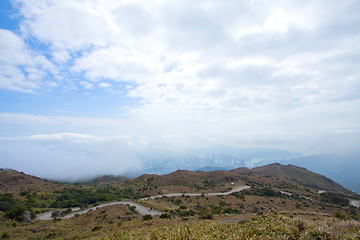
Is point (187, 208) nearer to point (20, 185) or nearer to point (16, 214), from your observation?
point (16, 214)

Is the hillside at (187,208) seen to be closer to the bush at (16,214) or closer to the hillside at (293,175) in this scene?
the bush at (16,214)

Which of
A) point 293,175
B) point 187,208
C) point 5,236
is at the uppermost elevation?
point 5,236

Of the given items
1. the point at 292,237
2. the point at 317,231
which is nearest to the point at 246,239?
the point at 292,237

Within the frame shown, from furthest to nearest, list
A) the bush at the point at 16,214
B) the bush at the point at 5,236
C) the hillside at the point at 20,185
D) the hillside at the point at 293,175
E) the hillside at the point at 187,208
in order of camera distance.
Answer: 1. the hillside at the point at 293,175
2. the hillside at the point at 20,185
3. the bush at the point at 16,214
4. the bush at the point at 5,236
5. the hillside at the point at 187,208

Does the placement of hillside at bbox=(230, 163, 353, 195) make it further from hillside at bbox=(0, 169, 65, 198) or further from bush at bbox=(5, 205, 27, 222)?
bush at bbox=(5, 205, 27, 222)

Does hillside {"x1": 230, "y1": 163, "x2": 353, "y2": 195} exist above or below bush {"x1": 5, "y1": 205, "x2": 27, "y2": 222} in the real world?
below

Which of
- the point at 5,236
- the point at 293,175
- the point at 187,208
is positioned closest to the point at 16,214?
the point at 5,236

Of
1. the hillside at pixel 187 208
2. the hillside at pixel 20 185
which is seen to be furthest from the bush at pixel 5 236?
the hillside at pixel 20 185

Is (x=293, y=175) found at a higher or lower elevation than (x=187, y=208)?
lower

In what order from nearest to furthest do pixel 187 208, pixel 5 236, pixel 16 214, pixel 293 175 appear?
1. pixel 5 236
2. pixel 16 214
3. pixel 187 208
4. pixel 293 175

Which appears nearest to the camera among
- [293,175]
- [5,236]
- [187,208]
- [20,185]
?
[5,236]

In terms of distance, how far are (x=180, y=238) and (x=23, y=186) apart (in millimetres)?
107772

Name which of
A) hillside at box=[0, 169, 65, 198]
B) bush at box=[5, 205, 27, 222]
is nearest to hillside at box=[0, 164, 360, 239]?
bush at box=[5, 205, 27, 222]

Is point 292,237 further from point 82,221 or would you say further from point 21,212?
point 21,212
